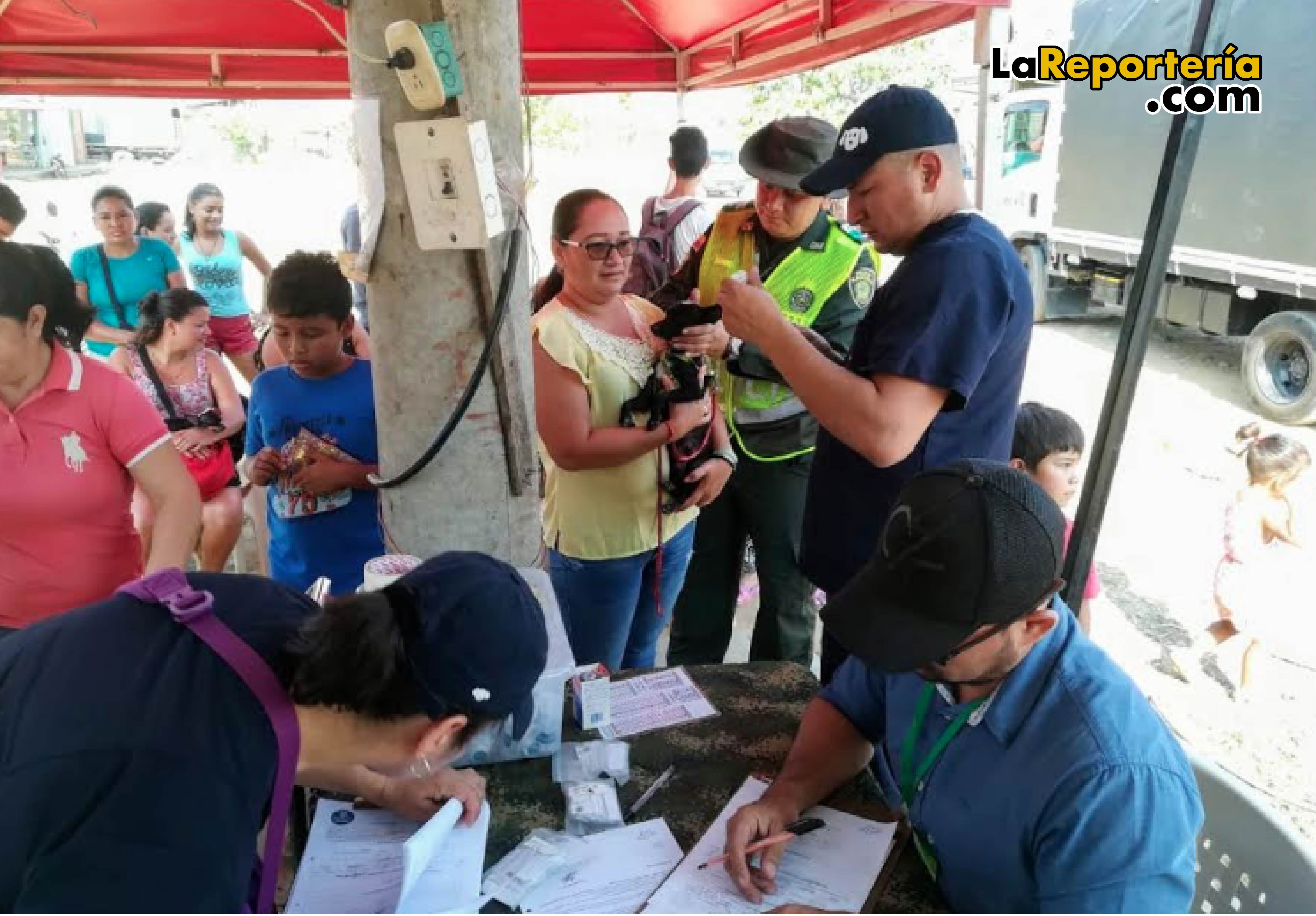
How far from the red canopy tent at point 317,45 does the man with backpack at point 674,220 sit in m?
0.44

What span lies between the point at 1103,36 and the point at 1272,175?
250 centimetres

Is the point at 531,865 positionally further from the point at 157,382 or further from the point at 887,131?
the point at 157,382

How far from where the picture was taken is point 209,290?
17.2 feet

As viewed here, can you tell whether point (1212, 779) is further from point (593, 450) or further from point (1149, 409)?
point (1149, 409)

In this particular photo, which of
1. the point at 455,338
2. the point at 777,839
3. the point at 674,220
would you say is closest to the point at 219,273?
the point at 674,220

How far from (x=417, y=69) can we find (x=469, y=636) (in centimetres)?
94

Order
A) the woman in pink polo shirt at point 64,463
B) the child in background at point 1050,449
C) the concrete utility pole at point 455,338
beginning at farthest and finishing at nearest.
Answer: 1. the child in background at point 1050,449
2. the woman in pink polo shirt at point 64,463
3. the concrete utility pole at point 455,338

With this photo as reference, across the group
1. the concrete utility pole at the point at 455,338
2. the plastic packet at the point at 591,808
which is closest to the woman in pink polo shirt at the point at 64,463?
the concrete utility pole at the point at 455,338

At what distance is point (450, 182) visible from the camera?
61.0 inches

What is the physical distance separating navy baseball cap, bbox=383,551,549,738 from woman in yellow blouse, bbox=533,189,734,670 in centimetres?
114

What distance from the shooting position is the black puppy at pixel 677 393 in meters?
2.39

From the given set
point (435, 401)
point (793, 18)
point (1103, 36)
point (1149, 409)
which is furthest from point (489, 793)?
point (1103, 36)

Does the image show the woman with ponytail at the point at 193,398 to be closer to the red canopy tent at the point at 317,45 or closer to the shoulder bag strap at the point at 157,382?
the shoulder bag strap at the point at 157,382

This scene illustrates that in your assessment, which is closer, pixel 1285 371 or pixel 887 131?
pixel 887 131
